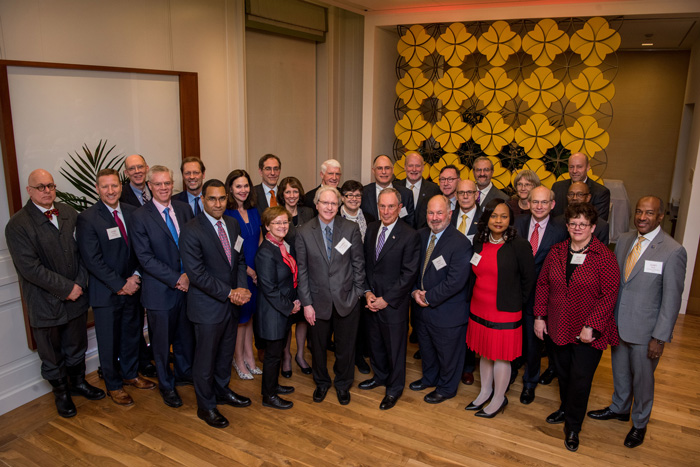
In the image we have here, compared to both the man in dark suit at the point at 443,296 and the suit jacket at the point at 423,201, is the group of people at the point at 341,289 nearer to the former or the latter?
the man in dark suit at the point at 443,296

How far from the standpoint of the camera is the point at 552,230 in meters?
3.88

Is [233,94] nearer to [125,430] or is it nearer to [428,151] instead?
[428,151]

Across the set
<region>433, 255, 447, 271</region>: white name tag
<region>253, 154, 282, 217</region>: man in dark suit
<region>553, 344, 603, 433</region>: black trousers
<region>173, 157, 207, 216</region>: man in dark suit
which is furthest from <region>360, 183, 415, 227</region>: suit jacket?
<region>553, 344, 603, 433</region>: black trousers

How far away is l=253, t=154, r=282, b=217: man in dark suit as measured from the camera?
4.43m

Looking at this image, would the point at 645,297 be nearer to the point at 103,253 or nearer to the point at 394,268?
the point at 394,268

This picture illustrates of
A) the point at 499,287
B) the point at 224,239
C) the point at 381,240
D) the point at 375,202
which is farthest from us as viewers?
the point at 375,202

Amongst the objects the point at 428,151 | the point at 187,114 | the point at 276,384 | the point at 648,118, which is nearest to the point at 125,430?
the point at 276,384

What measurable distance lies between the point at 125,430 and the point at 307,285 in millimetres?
1618

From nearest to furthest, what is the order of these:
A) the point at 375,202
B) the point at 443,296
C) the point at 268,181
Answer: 1. the point at 443,296
2. the point at 268,181
3. the point at 375,202

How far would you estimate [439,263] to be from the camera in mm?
3688

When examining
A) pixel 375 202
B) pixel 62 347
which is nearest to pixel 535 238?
pixel 375 202

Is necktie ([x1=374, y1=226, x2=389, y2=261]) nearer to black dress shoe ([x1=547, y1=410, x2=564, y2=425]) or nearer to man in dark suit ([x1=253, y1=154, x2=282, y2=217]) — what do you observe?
man in dark suit ([x1=253, y1=154, x2=282, y2=217])

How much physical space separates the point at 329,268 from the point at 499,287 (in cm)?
118

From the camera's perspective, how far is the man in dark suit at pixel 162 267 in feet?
11.8
